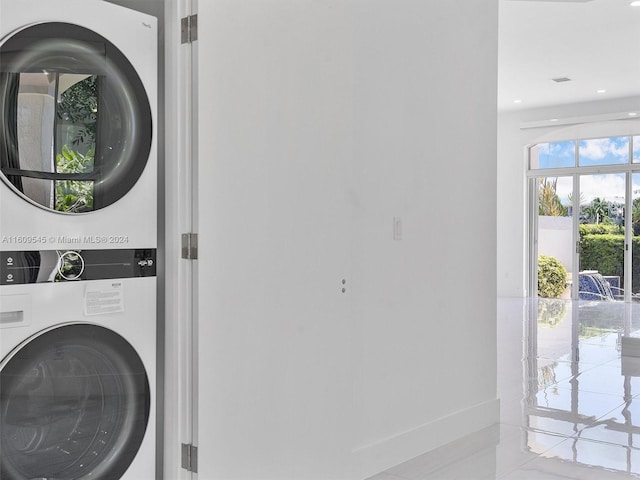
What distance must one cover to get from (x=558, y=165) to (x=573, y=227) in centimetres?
120

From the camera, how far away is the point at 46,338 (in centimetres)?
201

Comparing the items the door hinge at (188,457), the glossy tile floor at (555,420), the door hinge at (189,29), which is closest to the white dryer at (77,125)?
the door hinge at (189,29)

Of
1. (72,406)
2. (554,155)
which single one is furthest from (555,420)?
(554,155)

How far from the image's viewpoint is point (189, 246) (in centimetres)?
229

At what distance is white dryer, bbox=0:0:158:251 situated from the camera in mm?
1951

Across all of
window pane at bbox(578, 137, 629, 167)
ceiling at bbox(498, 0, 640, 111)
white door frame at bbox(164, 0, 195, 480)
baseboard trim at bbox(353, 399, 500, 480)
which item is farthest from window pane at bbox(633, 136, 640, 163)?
Result: white door frame at bbox(164, 0, 195, 480)

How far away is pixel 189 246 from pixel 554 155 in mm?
10993

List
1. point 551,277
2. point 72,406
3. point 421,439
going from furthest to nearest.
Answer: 1. point 551,277
2. point 421,439
3. point 72,406

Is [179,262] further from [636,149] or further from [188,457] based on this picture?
[636,149]

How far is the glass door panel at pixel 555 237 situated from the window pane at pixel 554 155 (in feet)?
0.87

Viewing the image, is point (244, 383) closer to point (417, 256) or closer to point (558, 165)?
point (417, 256)

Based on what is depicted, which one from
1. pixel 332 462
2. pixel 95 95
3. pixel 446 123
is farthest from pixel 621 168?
pixel 95 95

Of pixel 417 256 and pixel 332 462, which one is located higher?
pixel 417 256

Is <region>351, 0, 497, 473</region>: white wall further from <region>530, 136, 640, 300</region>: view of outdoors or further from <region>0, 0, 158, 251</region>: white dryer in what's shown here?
<region>530, 136, 640, 300</region>: view of outdoors
